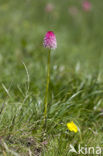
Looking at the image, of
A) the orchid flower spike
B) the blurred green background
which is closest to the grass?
the blurred green background

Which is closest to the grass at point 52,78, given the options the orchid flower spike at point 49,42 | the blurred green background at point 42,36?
the blurred green background at point 42,36

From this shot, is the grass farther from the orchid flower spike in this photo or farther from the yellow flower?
the orchid flower spike

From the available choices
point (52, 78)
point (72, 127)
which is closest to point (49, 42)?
point (72, 127)

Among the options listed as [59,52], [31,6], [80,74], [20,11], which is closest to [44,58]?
[59,52]

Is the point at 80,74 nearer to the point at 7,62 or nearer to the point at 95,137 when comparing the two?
the point at 7,62

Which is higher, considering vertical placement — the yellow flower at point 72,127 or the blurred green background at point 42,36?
the blurred green background at point 42,36

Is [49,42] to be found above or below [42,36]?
below

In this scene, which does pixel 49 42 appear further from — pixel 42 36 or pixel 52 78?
pixel 42 36

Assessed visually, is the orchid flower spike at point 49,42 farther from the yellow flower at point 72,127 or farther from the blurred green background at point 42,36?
the blurred green background at point 42,36

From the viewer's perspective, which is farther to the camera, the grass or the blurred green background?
the blurred green background
